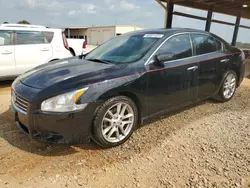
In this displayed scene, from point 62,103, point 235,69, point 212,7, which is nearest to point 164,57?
point 62,103

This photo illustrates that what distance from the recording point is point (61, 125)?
2.59m

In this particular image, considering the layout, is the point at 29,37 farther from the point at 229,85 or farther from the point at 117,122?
the point at 229,85

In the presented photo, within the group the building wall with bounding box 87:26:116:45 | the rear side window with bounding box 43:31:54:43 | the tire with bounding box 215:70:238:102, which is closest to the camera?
the tire with bounding box 215:70:238:102

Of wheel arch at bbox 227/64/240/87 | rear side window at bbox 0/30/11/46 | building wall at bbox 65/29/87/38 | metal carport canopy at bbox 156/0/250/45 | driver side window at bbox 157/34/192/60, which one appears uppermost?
metal carport canopy at bbox 156/0/250/45

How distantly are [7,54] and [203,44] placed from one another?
475cm

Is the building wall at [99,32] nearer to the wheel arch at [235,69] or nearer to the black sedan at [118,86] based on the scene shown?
the wheel arch at [235,69]

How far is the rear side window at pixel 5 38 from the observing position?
5.86m

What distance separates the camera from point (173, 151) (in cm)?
295

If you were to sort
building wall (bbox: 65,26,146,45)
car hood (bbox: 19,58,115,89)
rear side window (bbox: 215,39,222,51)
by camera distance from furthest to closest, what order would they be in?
building wall (bbox: 65,26,146,45) → rear side window (bbox: 215,39,222,51) → car hood (bbox: 19,58,115,89)

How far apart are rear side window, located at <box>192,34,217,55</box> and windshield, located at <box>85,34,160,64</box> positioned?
86 cm

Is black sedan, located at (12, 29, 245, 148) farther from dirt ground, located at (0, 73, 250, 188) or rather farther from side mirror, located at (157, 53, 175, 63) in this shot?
dirt ground, located at (0, 73, 250, 188)

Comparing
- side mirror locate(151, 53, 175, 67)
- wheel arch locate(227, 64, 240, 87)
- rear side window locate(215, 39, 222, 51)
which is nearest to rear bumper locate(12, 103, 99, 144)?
side mirror locate(151, 53, 175, 67)

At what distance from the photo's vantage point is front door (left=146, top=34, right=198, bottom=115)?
3.28 m

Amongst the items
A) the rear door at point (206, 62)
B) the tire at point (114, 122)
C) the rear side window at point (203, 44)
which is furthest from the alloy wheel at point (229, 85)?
the tire at point (114, 122)
